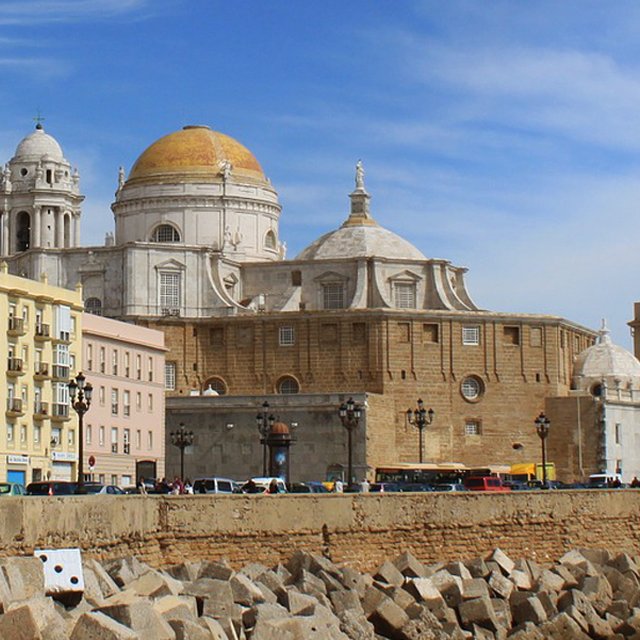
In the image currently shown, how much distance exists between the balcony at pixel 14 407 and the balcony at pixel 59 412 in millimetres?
2469

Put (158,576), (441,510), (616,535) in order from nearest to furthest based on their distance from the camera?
1. (158,576)
2. (441,510)
3. (616,535)

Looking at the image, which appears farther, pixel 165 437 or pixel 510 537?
pixel 165 437

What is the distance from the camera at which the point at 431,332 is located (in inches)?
3332

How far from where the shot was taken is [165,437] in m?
78.7

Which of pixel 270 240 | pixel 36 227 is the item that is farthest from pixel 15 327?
pixel 270 240

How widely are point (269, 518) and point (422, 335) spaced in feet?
188

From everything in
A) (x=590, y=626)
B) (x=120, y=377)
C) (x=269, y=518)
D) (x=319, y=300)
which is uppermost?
(x=319, y=300)

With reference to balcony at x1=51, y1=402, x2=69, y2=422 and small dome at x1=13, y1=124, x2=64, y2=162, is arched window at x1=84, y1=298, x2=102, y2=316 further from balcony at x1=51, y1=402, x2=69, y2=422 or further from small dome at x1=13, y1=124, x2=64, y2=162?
balcony at x1=51, y1=402, x2=69, y2=422

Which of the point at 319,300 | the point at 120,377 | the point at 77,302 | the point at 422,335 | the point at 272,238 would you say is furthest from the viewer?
the point at 272,238

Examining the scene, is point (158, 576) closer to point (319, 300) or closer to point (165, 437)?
point (165, 437)

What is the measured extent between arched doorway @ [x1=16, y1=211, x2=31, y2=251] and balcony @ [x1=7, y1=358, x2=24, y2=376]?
38499mm

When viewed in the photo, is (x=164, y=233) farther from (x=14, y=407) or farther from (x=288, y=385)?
(x=14, y=407)

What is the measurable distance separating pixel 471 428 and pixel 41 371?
1242 inches

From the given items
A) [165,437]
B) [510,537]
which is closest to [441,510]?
[510,537]
